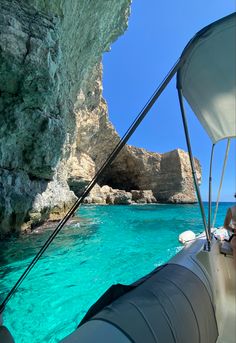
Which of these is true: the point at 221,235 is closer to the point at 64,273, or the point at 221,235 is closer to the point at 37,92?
the point at 64,273

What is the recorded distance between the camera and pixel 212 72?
221 cm

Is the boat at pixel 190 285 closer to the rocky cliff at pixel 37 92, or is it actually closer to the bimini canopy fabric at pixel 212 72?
the bimini canopy fabric at pixel 212 72

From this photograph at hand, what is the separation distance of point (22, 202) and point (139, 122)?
9291mm

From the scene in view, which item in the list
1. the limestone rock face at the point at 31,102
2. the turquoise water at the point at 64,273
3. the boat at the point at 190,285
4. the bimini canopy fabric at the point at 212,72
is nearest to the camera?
the boat at the point at 190,285

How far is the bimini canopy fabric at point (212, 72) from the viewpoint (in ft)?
6.46

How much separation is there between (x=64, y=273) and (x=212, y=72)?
5.74 metres

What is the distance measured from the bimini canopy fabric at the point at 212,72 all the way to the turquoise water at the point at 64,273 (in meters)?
3.90

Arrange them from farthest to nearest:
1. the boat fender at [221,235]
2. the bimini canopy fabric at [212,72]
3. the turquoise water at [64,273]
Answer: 1. the boat fender at [221,235]
2. the turquoise water at [64,273]
3. the bimini canopy fabric at [212,72]

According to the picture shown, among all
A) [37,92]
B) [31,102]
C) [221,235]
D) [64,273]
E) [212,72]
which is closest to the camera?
[212,72]

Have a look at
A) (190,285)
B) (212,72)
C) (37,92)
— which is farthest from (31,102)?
(190,285)

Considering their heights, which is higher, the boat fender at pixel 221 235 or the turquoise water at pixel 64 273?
the boat fender at pixel 221 235

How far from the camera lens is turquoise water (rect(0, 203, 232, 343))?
151 inches

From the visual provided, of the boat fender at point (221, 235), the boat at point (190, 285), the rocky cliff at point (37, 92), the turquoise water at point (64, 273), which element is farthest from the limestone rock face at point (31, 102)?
the boat at point (190, 285)

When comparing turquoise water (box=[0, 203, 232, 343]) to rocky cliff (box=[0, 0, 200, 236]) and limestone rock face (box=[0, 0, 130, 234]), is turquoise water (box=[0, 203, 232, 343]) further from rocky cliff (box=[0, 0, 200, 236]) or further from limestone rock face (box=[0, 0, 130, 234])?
rocky cliff (box=[0, 0, 200, 236])
